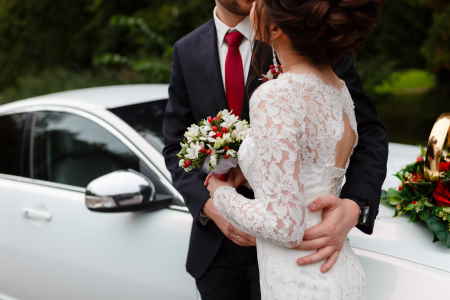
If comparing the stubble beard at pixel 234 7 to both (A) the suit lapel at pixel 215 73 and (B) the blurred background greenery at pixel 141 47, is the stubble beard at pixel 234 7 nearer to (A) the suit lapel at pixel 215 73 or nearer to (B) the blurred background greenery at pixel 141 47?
(A) the suit lapel at pixel 215 73

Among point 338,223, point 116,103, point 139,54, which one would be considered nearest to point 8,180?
point 116,103

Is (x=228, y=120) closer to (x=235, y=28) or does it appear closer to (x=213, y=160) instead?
(x=213, y=160)

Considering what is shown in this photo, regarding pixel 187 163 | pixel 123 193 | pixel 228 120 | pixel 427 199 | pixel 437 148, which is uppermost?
pixel 228 120

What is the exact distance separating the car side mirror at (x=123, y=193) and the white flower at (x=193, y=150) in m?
0.88

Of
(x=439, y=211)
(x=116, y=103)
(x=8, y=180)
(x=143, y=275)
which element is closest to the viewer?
(x=439, y=211)

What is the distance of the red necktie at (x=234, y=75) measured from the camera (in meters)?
1.95

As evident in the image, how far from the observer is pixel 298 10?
1.39m

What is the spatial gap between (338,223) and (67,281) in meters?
1.55

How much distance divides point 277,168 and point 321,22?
351 millimetres

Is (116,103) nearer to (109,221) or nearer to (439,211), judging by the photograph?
(109,221)

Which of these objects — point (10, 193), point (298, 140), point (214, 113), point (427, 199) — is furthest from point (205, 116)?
point (10, 193)

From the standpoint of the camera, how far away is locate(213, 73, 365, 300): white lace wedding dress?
1392mm

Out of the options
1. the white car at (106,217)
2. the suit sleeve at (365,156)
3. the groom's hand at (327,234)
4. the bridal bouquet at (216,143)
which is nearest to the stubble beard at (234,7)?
the suit sleeve at (365,156)

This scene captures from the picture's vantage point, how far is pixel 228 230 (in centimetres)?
180
